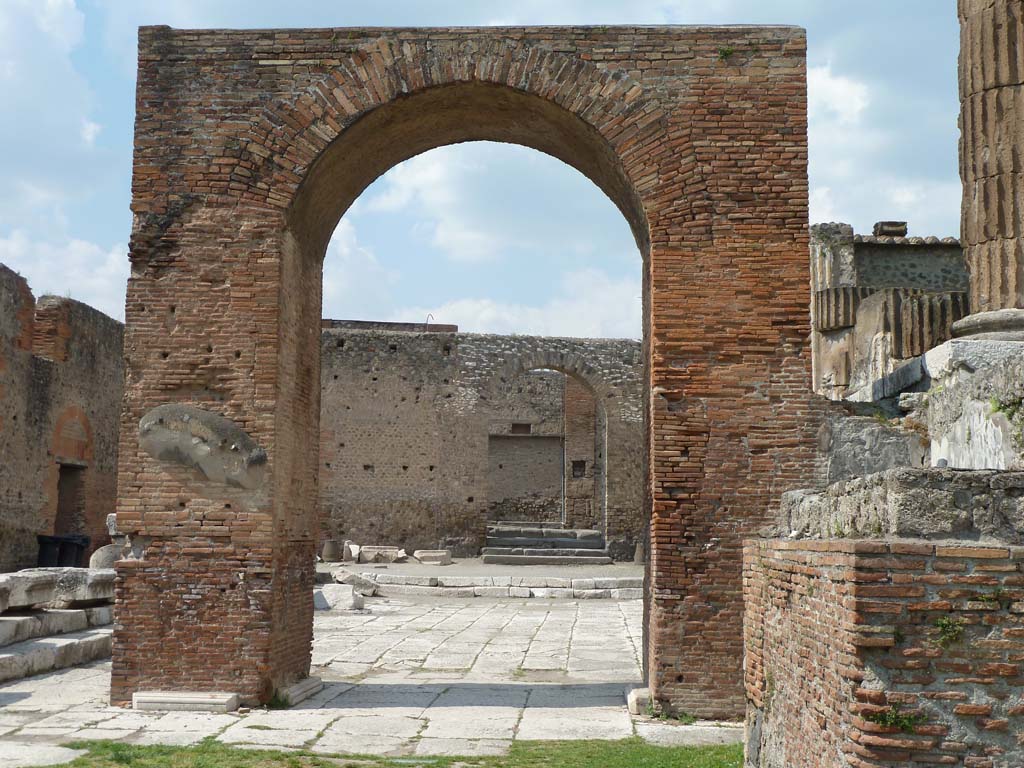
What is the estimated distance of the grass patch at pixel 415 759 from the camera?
235 inches

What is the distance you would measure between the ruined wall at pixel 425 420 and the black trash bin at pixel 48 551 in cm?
668

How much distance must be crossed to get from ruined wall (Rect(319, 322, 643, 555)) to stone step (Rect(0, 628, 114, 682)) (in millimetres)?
12625

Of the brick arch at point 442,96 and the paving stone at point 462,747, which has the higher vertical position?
the brick arch at point 442,96

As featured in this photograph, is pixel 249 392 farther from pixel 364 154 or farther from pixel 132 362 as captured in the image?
pixel 364 154

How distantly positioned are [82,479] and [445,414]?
25.4 ft

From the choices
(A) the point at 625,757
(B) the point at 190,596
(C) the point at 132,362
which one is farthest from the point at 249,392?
(A) the point at 625,757

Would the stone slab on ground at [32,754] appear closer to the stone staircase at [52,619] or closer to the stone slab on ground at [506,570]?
the stone staircase at [52,619]

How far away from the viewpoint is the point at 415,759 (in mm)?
6211

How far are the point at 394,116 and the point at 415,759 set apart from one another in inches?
193

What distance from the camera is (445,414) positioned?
2375 cm

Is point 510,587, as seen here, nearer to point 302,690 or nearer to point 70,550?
point 70,550

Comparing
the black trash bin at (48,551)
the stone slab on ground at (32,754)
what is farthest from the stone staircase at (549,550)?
the stone slab on ground at (32,754)

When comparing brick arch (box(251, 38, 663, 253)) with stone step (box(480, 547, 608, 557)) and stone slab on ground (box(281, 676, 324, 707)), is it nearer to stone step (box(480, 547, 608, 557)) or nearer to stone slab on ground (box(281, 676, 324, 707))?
stone slab on ground (box(281, 676, 324, 707))

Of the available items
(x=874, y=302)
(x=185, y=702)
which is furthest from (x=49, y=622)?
(x=874, y=302)
